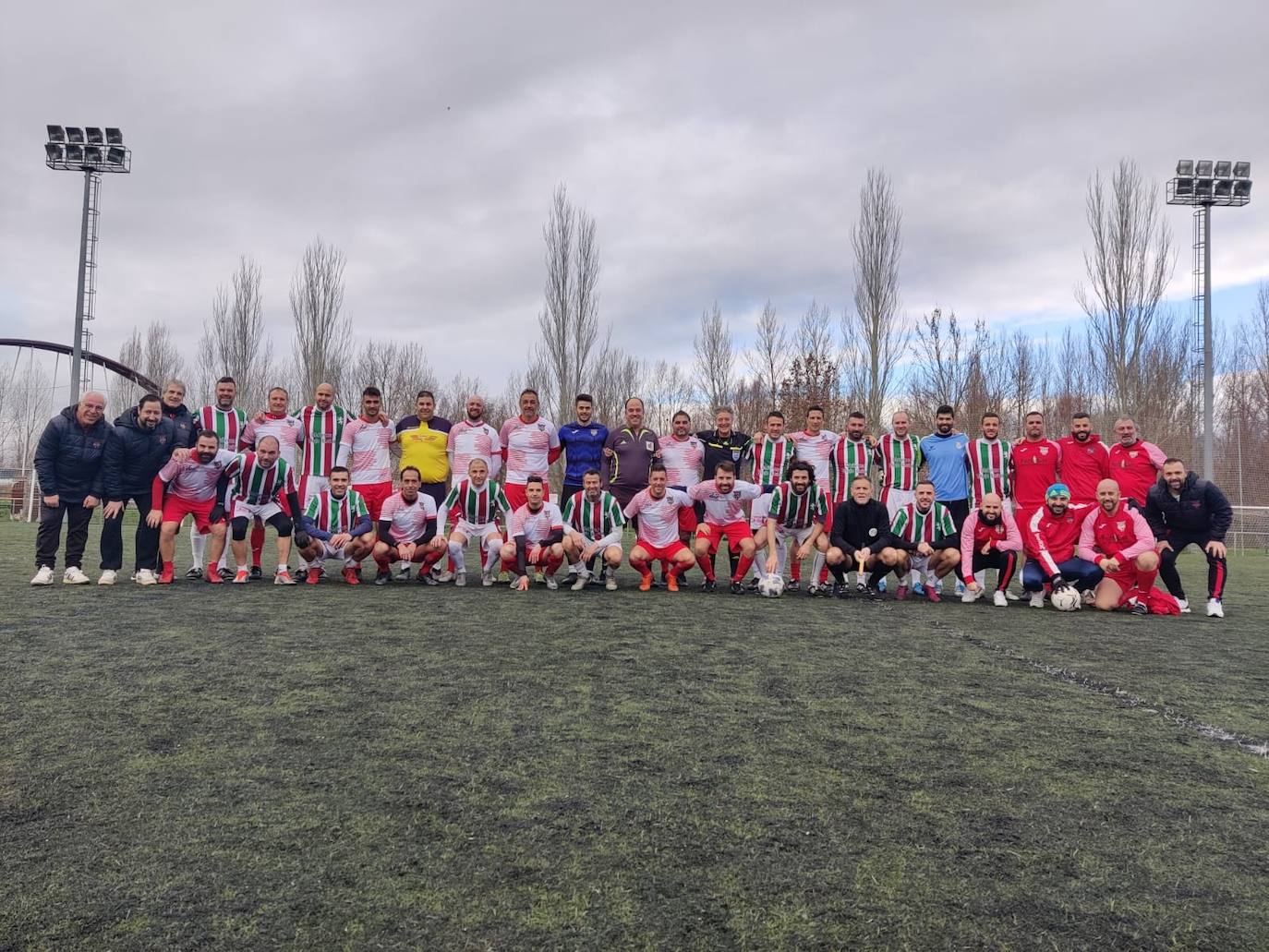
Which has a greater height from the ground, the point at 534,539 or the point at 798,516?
the point at 798,516

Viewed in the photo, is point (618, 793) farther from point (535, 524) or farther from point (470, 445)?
point (470, 445)

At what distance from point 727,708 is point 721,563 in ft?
20.8

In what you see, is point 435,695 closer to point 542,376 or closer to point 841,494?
point 841,494

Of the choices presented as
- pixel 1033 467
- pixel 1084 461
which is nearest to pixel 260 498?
pixel 1033 467

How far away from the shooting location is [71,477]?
5.94 meters

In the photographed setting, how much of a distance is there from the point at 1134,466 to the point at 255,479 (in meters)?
7.54

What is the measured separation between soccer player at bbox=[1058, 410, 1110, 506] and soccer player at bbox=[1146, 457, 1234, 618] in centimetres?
53

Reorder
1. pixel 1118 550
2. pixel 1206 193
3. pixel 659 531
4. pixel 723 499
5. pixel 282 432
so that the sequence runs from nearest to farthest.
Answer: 1. pixel 1118 550
2. pixel 659 531
3. pixel 723 499
4. pixel 282 432
5. pixel 1206 193

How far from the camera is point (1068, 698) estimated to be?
10.5 feet

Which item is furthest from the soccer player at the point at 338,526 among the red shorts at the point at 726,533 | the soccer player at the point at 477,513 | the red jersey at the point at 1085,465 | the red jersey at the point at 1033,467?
the red jersey at the point at 1085,465

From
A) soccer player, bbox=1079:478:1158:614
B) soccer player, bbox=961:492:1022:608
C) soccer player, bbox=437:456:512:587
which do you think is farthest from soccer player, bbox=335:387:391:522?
soccer player, bbox=1079:478:1158:614

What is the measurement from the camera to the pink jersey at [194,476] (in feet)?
20.3

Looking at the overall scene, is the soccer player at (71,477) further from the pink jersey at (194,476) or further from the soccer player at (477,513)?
the soccer player at (477,513)

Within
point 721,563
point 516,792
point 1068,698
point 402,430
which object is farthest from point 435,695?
point 721,563
